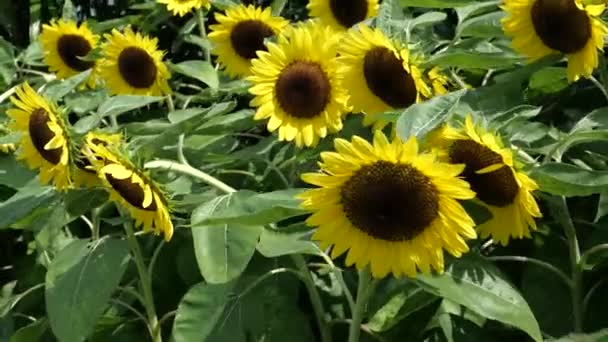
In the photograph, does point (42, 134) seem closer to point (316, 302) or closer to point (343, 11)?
point (316, 302)

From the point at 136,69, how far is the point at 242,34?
0.19 meters

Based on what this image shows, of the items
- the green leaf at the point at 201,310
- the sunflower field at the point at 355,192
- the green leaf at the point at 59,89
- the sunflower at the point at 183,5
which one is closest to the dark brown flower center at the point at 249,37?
the sunflower field at the point at 355,192

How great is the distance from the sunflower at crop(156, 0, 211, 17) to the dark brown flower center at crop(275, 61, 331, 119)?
0.61 meters

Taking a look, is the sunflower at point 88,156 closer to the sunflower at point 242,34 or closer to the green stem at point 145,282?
the green stem at point 145,282

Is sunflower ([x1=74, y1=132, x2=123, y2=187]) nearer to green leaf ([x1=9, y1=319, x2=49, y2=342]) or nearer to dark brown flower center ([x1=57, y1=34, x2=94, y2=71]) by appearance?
green leaf ([x1=9, y1=319, x2=49, y2=342])

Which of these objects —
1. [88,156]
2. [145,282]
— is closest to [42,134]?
[88,156]

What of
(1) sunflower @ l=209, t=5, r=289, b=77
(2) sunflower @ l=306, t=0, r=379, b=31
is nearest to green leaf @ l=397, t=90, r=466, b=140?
(2) sunflower @ l=306, t=0, r=379, b=31

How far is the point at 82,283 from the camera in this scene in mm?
1321

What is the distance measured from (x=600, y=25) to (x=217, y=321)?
0.53 meters

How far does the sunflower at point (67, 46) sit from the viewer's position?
2.08 meters

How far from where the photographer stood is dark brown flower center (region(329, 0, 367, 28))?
1.70 m

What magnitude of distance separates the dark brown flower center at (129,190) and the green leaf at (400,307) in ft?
0.87

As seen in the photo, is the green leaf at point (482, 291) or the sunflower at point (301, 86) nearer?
the green leaf at point (482, 291)

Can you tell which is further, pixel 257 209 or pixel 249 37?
pixel 249 37
